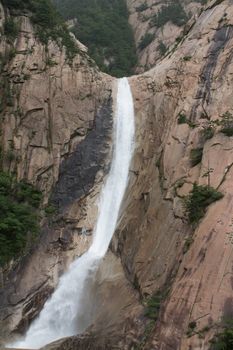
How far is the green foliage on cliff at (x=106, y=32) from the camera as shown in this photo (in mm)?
64562

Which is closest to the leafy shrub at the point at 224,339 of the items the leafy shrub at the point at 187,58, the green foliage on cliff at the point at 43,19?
the leafy shrub at the point at 187,58

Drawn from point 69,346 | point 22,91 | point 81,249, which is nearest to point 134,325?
point 69,346

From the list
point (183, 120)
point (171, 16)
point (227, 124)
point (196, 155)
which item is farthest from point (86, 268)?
point (171, 16)

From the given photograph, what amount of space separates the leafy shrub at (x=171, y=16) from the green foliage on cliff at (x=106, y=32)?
440cm

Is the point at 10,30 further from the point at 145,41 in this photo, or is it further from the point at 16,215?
the point at 145,41

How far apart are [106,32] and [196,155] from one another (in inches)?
1899

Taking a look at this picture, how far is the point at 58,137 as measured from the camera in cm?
3234

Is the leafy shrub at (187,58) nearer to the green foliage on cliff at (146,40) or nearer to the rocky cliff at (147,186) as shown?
the rocky cliff at (147,186)

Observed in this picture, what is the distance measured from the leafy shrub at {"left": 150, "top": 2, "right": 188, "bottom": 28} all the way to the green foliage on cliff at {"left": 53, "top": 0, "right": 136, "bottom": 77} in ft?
14.4

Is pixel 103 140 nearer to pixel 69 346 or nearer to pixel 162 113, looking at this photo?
pixel 162 113

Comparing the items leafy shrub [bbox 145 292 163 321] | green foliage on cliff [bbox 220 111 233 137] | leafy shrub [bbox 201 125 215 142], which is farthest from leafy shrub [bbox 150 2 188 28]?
leafy shrub [bbox 145 292 163 321]

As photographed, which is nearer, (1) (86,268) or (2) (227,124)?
(2) (227,124)

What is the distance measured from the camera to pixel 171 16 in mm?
69312

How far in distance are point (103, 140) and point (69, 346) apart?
1635 centimetres
